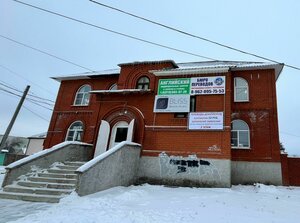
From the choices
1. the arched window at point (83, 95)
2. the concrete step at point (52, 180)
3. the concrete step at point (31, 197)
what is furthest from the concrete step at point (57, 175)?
the arched window at point (83, 95)

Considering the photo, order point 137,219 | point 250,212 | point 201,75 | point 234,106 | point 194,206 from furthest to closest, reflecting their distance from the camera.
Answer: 1. point 234,106
2. point 201,75
3. point 194,206
4. point 250,212
5. point 137,219

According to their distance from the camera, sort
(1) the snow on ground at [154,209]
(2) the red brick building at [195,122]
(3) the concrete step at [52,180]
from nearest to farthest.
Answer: (1) the snow on ground at [154,209] < (3) the concrete step at [52,180] < (2) the red brick building at [195,122]

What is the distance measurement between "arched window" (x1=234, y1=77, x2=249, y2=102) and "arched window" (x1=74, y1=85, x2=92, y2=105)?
11843 mm

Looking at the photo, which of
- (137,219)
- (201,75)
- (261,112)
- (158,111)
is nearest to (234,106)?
(261,112)

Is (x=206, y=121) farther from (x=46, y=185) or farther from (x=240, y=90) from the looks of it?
(x=46, y=185)

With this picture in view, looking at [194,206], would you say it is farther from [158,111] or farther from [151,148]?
[158,111]

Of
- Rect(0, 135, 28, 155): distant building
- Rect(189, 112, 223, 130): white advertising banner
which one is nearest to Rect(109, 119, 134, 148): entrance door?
Rect(189, 112, 223, 130): white advertising banner

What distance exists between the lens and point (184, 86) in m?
14.2

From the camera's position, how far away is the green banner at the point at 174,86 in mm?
14141

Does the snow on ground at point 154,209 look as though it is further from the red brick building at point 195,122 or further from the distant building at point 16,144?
the distant building at point 16,144

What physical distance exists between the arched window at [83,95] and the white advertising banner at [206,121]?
10.3m

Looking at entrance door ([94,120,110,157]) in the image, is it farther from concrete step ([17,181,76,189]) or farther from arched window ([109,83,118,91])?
concrete step ([17,181,76,189])

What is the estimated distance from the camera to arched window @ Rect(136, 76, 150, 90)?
1577 cm

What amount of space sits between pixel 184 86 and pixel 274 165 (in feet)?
22.9
